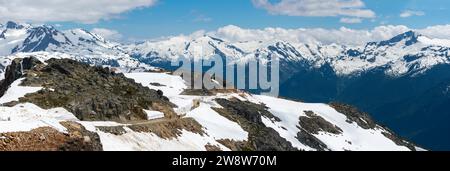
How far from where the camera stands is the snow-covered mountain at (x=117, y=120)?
49438 mm

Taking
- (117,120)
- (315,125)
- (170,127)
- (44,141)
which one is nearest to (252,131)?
(170,127)

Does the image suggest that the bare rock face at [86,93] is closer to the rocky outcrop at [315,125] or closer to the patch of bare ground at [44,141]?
the patch of bare ground at [44,141]

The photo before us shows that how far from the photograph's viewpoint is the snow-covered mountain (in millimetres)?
49438

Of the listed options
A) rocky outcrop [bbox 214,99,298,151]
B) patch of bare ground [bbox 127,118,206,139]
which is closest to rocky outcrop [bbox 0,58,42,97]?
rocky outcrop [bbox 214,99,298,151]

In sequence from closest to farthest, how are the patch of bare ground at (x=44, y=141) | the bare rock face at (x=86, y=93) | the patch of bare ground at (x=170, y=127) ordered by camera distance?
the patch of bare ground at (x=44, y=141), the patch of bare ground at (x=170, y=127), the bare rock face at (x=86, y=93)

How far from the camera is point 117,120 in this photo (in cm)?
9344

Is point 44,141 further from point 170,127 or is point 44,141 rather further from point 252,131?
point 252,131

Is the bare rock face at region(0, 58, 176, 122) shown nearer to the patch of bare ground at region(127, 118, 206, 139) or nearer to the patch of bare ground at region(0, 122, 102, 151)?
the patch of bare ground at region(127, 118, 206, 139)

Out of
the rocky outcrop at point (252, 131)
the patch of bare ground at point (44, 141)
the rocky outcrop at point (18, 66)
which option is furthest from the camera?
the rocky outcrop at point (18, 66)

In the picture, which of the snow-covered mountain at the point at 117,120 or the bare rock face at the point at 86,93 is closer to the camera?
the snow-covered mountain at the point at 117,120

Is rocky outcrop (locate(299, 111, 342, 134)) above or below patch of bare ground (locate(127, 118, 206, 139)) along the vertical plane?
below

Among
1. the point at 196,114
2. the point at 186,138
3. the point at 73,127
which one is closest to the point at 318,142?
the point at 196,114

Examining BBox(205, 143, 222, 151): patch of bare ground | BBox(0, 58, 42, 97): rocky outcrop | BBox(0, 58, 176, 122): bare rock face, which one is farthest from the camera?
BBox(0, 58, 42, 97): rocky outcrop

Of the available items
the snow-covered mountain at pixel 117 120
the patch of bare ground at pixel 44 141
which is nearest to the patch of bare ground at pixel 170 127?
the snow-covered mountain at pixel 117 120
